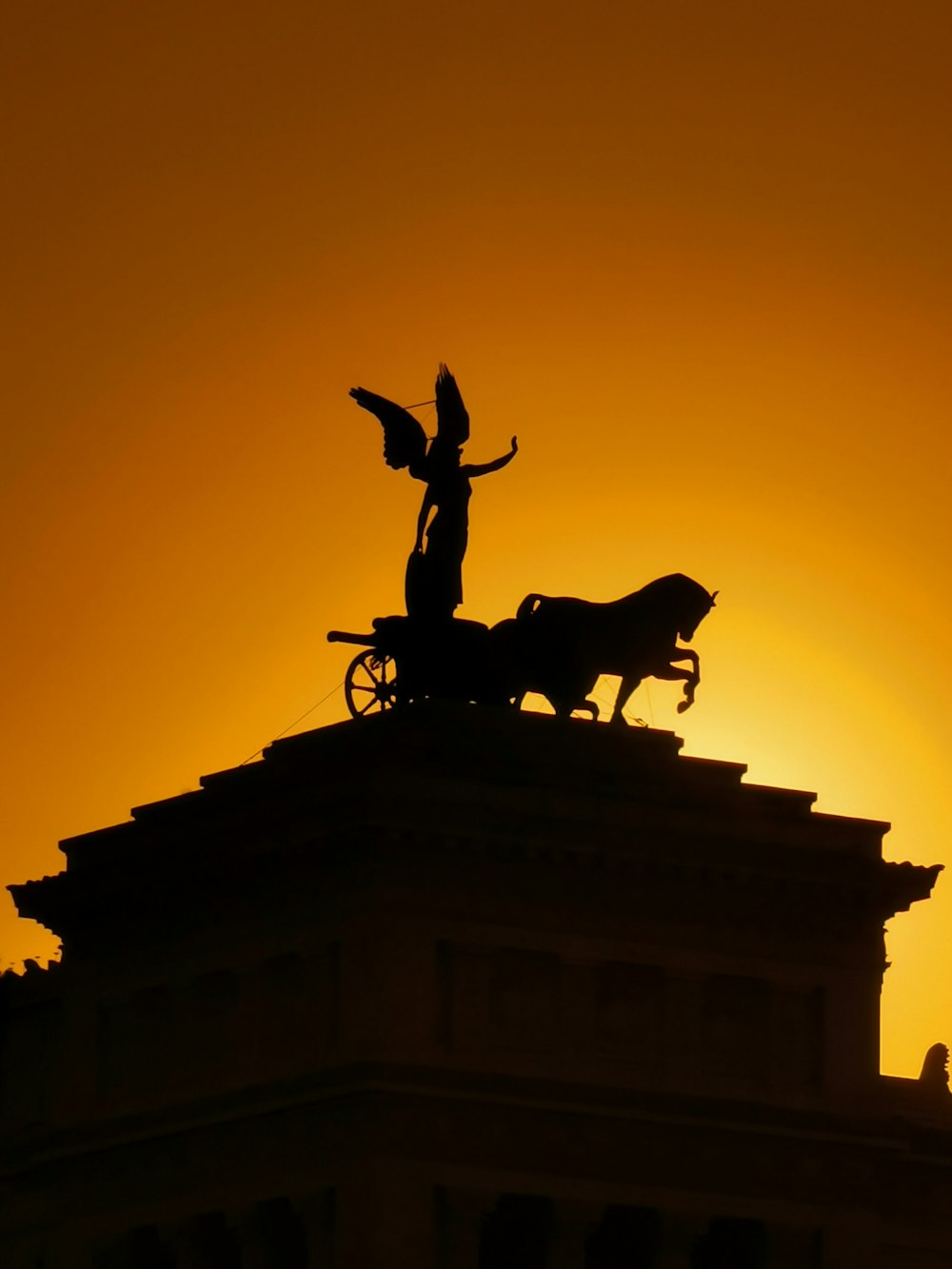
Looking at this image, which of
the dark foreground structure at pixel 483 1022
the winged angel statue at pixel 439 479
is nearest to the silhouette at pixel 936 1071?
the dark foreground structure at pixel 483 1022

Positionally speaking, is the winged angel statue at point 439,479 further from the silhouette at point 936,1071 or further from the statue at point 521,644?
the silhouette at point 936,1071

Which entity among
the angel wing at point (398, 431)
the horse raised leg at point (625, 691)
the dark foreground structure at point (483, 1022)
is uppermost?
the angel wing at point (398, 431)

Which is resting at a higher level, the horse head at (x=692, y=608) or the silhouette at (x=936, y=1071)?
the horse head at (x=692, y=608)

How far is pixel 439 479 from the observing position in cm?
8425

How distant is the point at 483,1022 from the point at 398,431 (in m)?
11.2

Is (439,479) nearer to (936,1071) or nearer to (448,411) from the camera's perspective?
(448,411)

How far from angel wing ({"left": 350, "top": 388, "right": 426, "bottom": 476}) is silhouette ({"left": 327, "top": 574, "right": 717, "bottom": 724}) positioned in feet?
11.3

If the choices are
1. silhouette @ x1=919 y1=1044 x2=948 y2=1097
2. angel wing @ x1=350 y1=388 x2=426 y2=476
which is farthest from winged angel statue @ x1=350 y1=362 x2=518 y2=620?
silhouette @ x1=919 y1=1044 x2=948 y2=1097

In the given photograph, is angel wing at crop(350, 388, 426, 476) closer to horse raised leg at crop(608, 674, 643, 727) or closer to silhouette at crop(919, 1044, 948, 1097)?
horse raised leg at crop(608, 674, 643, 727)

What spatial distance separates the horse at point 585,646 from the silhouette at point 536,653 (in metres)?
0.02

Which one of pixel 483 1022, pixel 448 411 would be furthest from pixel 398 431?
pixel 483 1022

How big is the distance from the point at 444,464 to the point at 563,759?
619 centimetres

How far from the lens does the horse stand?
8269 cm

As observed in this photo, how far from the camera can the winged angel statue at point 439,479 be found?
83.2 m
